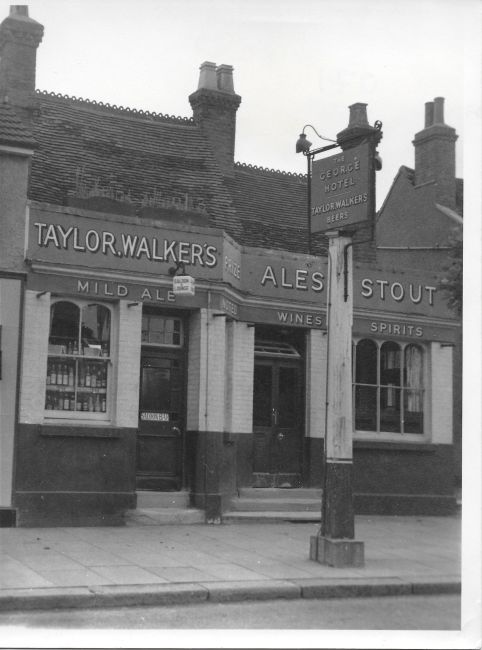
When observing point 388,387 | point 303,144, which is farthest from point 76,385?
point 388,387

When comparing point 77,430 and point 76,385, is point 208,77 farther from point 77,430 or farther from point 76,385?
point 77,430

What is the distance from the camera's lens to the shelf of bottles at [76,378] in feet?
42.0

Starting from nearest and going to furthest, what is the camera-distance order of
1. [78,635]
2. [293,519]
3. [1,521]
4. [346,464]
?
[78,635] < [346,464] < [1,521] < [293,519]

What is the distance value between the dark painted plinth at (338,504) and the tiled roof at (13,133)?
238 inches

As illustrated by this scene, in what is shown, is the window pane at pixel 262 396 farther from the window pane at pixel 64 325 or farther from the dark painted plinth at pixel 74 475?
the window pane at pixel 64 325

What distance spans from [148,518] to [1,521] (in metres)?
2.06

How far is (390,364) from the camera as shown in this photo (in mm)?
16188

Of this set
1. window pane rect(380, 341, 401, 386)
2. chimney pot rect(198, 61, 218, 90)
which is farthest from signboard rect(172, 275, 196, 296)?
chimney pot rect(198, 61, 218, 90)

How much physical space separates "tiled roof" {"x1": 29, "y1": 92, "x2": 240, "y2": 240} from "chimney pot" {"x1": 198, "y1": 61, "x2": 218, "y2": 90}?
92 cm

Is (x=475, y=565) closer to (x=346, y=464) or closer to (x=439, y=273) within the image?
(x=346, y=464)

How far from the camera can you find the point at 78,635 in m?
7.48

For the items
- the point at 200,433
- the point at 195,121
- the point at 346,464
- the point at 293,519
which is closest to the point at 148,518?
the point at 200,433

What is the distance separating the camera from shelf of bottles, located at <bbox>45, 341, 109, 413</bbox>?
1279 cm

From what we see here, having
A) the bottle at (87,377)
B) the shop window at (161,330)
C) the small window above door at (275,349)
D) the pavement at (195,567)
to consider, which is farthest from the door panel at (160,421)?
the small window above door at (275,349)
